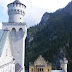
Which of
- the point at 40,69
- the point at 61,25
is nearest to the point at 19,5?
the point at 40,69

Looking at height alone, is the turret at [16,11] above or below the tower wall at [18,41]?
above

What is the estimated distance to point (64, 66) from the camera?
35.9 m

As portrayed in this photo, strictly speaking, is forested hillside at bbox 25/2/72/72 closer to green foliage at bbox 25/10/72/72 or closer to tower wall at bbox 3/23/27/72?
green foliage at bbox 25/10/72/72

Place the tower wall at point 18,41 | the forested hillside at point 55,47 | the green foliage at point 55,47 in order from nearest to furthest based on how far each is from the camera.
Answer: the tower wall at point 18,41 < the forested hillside at point 55,47 < the green foliage at point 55,47

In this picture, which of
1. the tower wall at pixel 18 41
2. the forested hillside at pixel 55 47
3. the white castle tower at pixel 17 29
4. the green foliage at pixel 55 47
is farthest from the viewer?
the green foliage at pixel 55 47

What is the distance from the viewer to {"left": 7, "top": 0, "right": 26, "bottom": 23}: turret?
23.2 metres

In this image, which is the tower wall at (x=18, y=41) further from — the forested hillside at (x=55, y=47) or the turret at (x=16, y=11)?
the forested hillside at (x=55, y=47)

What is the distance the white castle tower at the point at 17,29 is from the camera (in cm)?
2252

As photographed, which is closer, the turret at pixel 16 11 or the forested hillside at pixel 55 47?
the turret at pixel 16 11

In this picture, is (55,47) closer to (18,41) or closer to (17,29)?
(18,41)

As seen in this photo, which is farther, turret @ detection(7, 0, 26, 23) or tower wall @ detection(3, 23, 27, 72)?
turret @ detection(7, 0, 26, 23)

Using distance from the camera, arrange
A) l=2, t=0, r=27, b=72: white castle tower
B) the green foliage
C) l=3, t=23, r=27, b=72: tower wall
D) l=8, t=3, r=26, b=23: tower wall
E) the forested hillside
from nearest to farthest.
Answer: l=2, t=0, r=27, b=72: white castle tower → l=3, t=23, r=27, b=72: tower wall → l=8, t=3, r=26, b=23: tower wall → the forested hillside → the green foliage

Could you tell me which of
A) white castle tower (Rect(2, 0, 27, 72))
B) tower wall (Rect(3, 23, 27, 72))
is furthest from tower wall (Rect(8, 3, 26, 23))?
tower wall (Rect(3, 23, 27, 72))

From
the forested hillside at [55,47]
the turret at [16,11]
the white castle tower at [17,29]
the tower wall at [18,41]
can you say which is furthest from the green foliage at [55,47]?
the turret at [16,11]
